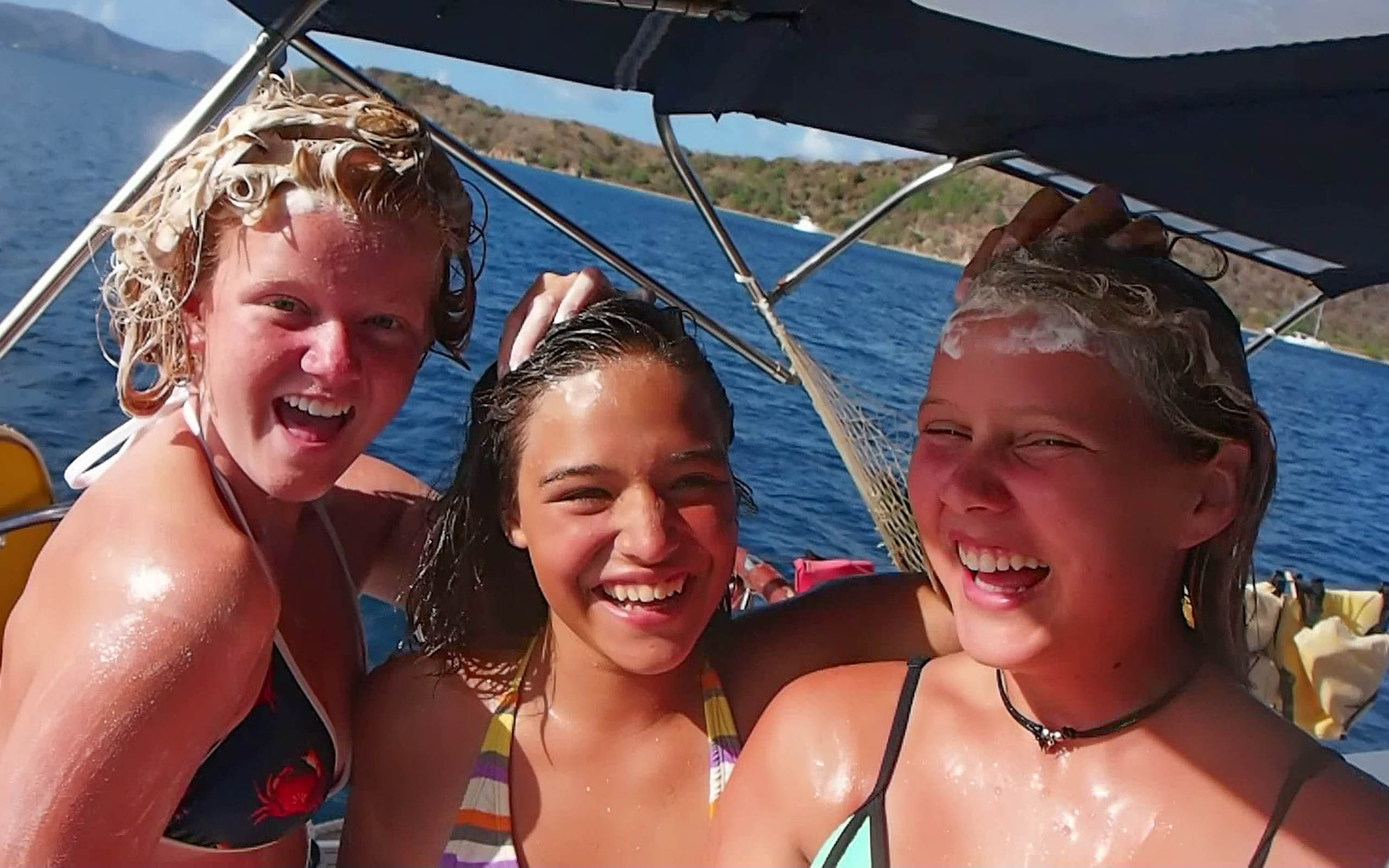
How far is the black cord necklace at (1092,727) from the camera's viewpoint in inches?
60.4

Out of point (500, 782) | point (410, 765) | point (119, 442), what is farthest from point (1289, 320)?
point (119, 442)

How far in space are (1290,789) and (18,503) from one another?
2.52 metres

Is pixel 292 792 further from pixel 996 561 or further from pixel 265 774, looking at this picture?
pixel 996 561

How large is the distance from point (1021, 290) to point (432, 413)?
1301 centimetres

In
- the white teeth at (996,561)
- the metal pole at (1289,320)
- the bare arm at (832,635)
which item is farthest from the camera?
the metal pole at (1289,320)

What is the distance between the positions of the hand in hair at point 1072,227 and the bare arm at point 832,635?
73 centimetres

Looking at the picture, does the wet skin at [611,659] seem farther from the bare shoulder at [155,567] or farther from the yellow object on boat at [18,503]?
the yellow object on boat at [18,503]

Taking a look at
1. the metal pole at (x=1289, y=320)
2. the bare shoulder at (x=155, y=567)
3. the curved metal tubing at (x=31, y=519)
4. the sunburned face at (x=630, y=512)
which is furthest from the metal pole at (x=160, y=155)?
the metal pole at (x=1289, y=320)

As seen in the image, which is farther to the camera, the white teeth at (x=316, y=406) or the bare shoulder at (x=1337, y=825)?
the white teeth at (x=316, y=406)

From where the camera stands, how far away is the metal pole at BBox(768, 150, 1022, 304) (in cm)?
305

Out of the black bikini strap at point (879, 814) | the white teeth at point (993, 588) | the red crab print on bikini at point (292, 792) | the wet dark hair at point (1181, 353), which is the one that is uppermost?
the wet dark hair at point (1181, 353)

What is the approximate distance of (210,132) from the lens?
185 cm

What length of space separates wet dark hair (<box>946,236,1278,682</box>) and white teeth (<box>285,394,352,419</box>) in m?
0.98

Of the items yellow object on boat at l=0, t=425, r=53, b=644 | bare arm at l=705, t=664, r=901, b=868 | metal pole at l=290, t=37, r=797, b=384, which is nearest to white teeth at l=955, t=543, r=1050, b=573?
bare arm at l=705, t=664, r=901, b=868
